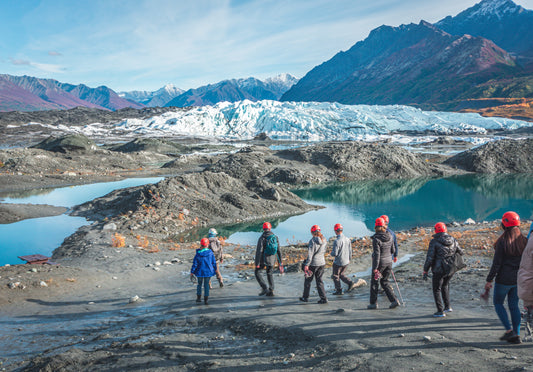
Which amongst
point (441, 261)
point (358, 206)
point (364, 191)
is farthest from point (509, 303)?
point (364, 191)

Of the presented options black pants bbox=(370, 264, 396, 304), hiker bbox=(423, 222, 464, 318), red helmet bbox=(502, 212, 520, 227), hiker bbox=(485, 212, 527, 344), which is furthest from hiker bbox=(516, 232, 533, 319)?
black pants bbox=(370, 264, 396, 304)

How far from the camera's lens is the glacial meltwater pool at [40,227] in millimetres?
19016

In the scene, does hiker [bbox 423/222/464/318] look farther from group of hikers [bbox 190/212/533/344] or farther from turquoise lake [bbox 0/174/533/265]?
turquoise lake [bbox 0/174/533/265]

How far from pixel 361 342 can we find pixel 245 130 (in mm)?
123486

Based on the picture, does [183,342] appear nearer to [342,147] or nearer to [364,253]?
[364,253]

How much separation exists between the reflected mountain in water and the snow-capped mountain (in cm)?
5776

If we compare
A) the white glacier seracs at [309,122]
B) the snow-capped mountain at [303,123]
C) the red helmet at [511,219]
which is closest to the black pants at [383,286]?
the red helmet at [511,219]

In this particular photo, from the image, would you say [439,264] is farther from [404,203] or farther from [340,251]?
[404,203]

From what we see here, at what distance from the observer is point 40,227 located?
939 inches

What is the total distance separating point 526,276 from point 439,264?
2.11 meters

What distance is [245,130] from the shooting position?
12788cm

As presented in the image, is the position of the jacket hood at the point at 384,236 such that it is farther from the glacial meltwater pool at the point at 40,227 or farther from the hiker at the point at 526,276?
the glacial meltwater pool at the point at 40,227

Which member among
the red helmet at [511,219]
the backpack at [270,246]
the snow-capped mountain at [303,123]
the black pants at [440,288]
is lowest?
the black pants at [440,288]

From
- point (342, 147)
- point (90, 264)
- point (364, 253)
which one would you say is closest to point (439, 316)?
point (364, 253)
